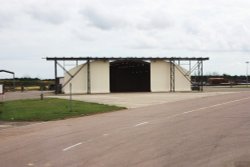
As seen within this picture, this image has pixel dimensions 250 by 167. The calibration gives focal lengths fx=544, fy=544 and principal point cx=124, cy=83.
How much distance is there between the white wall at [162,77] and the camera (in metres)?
71.7

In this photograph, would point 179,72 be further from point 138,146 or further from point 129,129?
point 138,146

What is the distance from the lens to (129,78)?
261ft

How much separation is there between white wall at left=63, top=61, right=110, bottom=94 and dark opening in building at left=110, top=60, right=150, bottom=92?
6698mm

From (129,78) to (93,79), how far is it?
1172 cm

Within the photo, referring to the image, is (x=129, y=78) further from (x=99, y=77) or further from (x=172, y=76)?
(x=99, y=77)

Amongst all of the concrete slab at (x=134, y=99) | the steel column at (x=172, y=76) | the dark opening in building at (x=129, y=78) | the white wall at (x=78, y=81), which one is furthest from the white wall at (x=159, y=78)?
the concrete slab at (x=134, y=99)

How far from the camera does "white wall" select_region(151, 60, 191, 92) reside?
71.7m

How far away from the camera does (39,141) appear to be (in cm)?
1648

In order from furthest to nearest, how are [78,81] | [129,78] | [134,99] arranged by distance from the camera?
[129,78], [78,81], [134,99]

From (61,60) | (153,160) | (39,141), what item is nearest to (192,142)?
(153,160)

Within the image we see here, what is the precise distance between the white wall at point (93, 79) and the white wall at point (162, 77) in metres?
6.49

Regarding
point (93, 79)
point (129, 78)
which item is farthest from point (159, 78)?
point (93, 79)

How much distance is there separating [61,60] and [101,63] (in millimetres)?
5164

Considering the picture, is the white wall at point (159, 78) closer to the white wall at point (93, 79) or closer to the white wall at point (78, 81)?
the white wall at point (93, 79)
